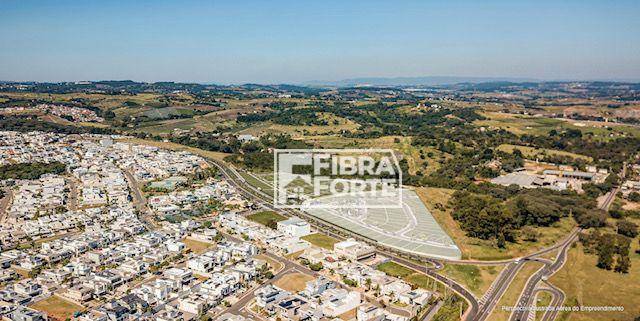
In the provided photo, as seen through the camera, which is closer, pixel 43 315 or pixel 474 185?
pixel 43 315

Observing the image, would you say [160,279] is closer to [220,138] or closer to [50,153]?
[50,153]

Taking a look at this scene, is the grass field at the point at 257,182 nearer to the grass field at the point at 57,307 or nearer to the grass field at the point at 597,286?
the grass field at the point at 57,307

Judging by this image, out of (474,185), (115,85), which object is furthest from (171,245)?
(115,85)

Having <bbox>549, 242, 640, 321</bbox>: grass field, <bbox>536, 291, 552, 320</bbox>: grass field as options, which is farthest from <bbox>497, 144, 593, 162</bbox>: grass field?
<bbox>536, 291, 552, 320</bbox>: grass field

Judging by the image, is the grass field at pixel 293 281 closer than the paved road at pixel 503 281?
No

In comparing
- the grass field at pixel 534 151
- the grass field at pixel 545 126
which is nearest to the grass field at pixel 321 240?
the grass field at pixel 534 151

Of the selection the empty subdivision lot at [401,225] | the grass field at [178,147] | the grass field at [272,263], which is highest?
the grass field at [178,147]
